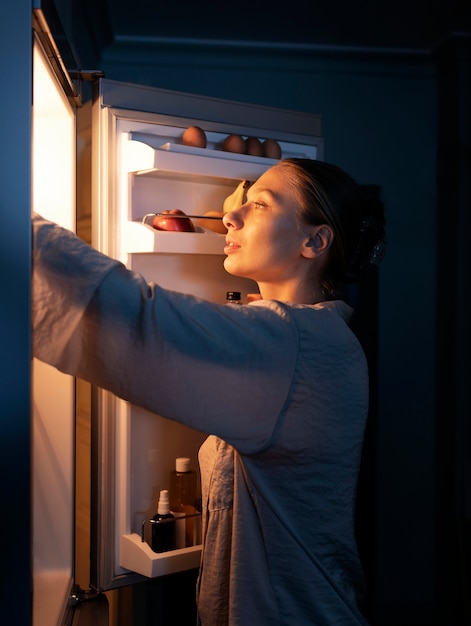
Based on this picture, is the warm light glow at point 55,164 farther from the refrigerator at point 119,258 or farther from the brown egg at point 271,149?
the brown egg at point 271,149

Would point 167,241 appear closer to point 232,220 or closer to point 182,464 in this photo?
point 232,220

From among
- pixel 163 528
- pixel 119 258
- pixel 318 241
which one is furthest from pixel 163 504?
pixel 318 241

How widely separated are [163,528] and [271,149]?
0.81 m

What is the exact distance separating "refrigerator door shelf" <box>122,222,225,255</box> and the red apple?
0.09 ft

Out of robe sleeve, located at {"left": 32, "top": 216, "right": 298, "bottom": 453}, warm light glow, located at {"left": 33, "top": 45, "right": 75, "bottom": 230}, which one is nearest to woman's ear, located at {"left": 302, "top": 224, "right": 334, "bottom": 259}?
robe sleeve, located at {"left": 32, "top": 216, "right": 298, "bottom": 453}

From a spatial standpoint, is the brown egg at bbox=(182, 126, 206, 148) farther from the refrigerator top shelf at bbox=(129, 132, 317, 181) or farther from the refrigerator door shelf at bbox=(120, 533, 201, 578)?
the refrigerator door shelf at bbox=(120, 533, 201, 578)

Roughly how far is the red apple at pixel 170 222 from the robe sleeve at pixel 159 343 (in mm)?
386

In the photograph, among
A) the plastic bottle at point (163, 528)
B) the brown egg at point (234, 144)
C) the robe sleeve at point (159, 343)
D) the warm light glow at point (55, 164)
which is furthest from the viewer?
the brown egg at point (234, 144)

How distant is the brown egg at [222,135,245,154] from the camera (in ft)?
4.58

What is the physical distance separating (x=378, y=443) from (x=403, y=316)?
21.3 inches

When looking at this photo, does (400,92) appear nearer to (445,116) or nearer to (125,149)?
(445,116)

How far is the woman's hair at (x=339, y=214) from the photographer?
1208 millimetres

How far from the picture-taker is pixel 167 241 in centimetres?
124

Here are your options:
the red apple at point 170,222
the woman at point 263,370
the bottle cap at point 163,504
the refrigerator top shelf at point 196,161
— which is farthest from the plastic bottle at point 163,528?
the refrigerator top shelf at point 196,161
